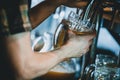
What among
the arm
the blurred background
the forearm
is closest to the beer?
the blurred background

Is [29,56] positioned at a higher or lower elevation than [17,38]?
lower

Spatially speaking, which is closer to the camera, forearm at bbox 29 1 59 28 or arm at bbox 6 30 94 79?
arm at bbox 6 30 94 79

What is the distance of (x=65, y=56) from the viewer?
1.54 m

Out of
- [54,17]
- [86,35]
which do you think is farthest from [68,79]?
[54,17]

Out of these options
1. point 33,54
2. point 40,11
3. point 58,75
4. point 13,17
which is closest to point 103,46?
point 40,11

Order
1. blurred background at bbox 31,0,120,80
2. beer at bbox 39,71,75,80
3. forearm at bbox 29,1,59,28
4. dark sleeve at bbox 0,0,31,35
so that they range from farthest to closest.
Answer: forearm at bbox 29,1,59,28 → beer at bbox 39,71,75,80 → blurred background at bbox 31,0,120,80 → dark sleeve at bbox 0,0,31,35

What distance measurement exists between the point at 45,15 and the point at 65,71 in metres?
0.60

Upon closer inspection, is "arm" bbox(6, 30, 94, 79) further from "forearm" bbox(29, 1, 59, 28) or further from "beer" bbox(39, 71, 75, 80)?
"forearm" bbox(29, 1, 59, 28)

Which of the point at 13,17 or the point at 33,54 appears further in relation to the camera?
the point at 33,54

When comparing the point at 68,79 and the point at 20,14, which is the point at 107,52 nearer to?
the point at 68,79

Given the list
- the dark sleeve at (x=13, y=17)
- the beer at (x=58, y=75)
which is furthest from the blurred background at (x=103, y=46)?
the dark sleeve at (x=13, y=17)

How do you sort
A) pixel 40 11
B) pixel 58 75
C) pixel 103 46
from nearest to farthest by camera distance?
1. pixel 58 75
2. pixel 40 11
3. pixel 103 46

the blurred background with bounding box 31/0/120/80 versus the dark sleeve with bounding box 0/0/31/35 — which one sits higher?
the dark sleeve with bounding box 0/0/31/35

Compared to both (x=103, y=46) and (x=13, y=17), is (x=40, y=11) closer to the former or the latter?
(x=103, y=46)
